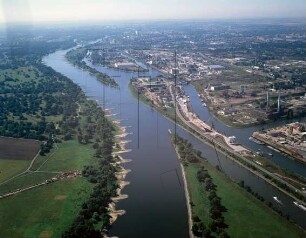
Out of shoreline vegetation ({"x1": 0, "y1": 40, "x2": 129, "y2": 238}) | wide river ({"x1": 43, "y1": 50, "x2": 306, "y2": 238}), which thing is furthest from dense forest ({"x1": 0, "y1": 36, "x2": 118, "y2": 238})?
wide river ({"x1": 43, "y1": 50, "x2": 306, "y2": 238})

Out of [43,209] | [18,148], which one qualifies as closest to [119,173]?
[43,209]

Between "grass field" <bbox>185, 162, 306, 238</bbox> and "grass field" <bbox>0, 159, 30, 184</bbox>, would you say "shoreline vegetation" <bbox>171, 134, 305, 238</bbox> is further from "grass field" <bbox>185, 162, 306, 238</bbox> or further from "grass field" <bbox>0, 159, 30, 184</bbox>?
"grass field" <bbox>0, 159, 30, 184</bbox>

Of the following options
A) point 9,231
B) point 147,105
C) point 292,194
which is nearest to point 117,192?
point 9,231

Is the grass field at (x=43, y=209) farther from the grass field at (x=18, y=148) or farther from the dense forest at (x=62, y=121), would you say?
the grass field at (x=18, y=148)

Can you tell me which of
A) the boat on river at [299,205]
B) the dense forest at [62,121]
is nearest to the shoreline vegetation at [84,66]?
the dense forest at [62,121]

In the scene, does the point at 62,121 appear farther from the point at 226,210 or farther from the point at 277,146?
the point at 226,210

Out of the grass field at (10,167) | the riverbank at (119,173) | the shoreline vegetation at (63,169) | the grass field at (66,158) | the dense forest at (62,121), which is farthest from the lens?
the grass field at (66,158)
